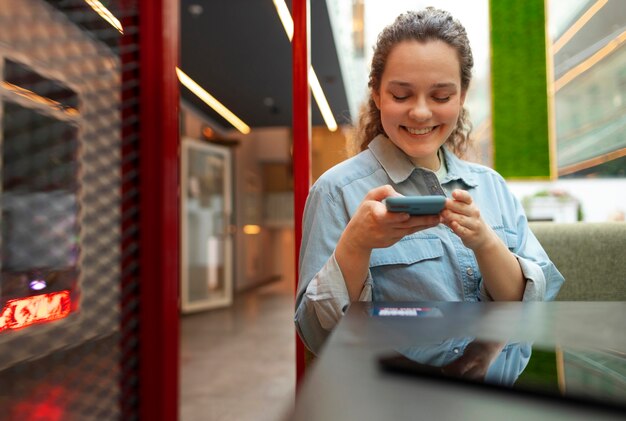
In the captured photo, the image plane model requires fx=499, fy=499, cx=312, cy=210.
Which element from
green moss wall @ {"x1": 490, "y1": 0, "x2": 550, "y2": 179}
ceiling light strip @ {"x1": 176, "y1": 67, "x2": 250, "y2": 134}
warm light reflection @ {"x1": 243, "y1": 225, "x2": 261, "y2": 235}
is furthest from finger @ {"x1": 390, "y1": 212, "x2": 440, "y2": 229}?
warm light reflection @ {"x1": 243, "y1": 225, "x2": 261, "y2": 235}

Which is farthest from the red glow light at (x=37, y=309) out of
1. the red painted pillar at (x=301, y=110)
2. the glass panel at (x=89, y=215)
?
the red painted pillar at (x=301, y=110)

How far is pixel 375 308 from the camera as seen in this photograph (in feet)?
2.20

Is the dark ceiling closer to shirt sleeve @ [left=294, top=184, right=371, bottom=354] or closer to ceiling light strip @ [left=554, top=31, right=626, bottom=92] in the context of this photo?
ceiling light strip @ [left=554, top=31, right=626, bottom=92]

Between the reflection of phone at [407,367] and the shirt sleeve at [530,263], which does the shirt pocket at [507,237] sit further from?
the reflection of phone at [407,367]

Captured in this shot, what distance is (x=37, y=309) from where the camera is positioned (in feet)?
1.70

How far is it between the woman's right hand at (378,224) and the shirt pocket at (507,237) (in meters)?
0.39

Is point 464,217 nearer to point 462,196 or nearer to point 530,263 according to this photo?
point 462,196

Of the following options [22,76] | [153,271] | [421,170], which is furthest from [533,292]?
[22,76]

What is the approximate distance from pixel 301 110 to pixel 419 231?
573 millimetres

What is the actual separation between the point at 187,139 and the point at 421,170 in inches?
221

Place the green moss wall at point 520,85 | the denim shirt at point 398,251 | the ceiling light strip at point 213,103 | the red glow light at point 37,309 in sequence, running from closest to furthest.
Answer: the red glow light at point 37,309, the denim shirt at point 398,251, the green moss wall at point 520,85, the ceiling light strip at point 213,103

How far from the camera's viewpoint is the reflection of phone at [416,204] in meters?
0.66

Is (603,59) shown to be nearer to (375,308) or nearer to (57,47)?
(375,308)

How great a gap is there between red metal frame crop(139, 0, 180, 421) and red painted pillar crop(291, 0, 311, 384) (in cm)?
77
